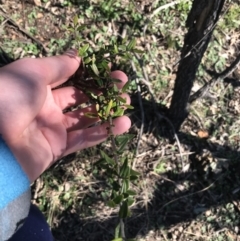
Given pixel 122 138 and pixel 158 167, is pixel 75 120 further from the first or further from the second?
pixel 158 167

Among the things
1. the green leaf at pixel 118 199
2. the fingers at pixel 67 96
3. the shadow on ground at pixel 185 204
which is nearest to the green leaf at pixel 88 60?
the fingers at pixel 67 96

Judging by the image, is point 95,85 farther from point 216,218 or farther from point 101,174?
point 216,218

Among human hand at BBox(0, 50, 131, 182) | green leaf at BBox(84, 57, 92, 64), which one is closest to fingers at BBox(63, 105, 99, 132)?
human hand at BBox(0, 50, 131, 182)

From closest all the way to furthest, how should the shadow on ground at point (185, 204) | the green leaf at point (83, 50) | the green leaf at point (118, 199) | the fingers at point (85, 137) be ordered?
the green leaf at point (118, 199) → the green leaf at point (83, 50) → the fingers at point (85, 137) → the shadow on ground at point (185, 204)

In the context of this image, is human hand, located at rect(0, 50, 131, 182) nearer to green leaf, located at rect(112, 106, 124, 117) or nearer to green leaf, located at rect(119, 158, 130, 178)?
green leaf, located at rect(112, 106, 124, 117)

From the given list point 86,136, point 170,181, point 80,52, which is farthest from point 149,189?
point 80,52

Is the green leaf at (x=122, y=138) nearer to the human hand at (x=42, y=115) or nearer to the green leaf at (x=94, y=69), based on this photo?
the human hand at (x=42, y=115)
